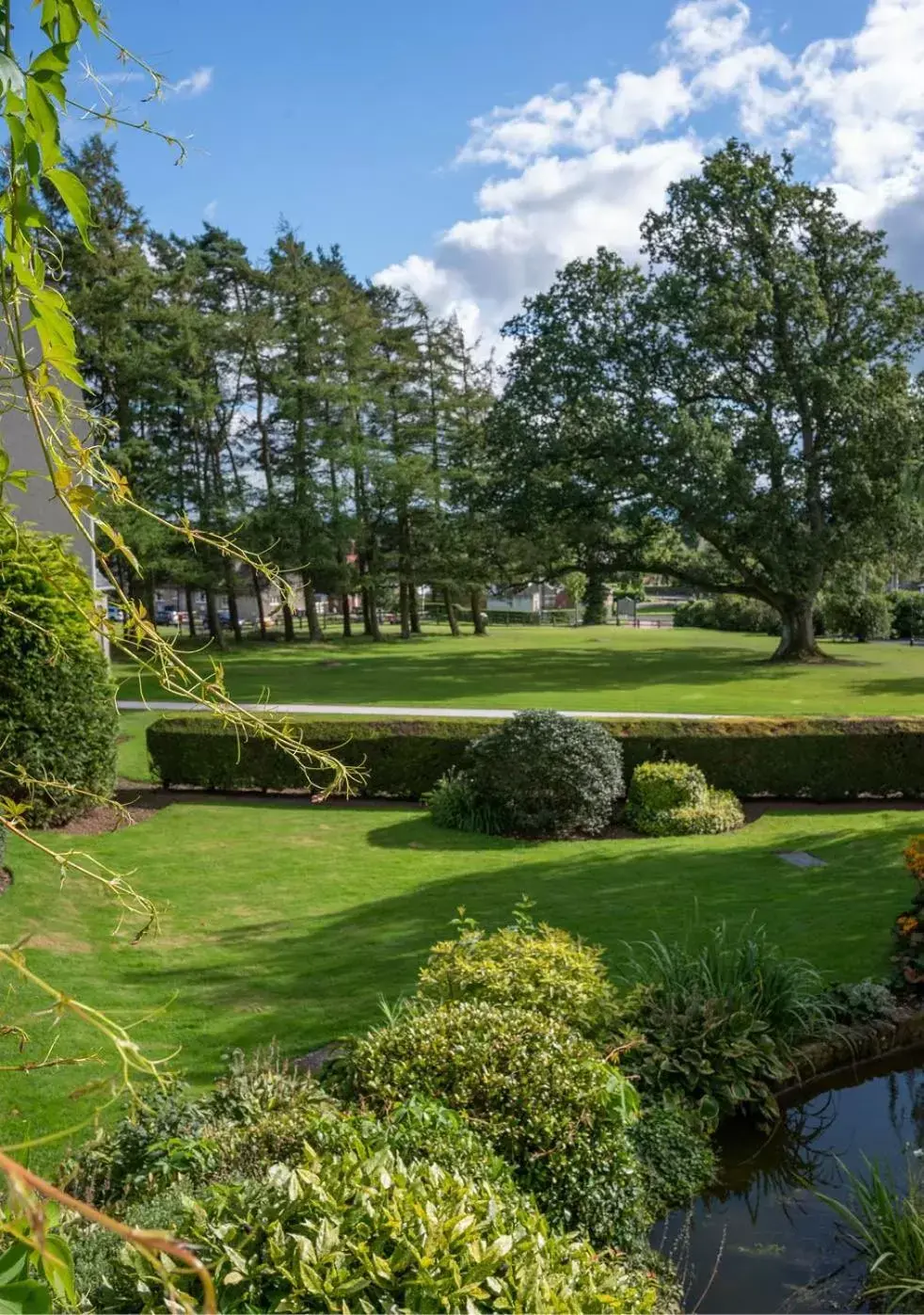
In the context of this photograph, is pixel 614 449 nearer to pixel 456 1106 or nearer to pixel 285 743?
pixel 456 1106

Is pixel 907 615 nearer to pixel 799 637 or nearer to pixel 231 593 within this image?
pixel 799 637

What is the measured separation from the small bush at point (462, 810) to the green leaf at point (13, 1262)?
1075 centimetres

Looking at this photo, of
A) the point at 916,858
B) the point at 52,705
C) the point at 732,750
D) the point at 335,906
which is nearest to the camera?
the point at 916,858

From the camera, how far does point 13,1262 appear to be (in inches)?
36.1

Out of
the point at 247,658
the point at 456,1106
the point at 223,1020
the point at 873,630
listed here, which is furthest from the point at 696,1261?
the point at 873,630

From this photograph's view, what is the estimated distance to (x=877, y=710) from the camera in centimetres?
1998

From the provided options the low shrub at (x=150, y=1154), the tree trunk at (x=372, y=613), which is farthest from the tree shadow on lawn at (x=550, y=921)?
the tree trunk at (x=372, y=613)

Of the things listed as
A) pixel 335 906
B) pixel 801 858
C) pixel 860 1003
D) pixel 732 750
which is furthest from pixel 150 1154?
pixel 732 750

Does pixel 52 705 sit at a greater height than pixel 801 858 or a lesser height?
greater

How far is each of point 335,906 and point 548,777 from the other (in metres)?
3.37

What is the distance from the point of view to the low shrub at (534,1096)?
3850mm

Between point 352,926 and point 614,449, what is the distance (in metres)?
21.9

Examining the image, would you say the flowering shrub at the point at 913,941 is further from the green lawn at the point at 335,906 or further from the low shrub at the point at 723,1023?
the low shrub at the point at 723,1023

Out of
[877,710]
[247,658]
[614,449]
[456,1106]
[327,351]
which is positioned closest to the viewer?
[456,1106]
